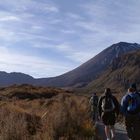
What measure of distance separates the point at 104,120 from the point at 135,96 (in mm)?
1993

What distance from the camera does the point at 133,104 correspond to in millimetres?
15289

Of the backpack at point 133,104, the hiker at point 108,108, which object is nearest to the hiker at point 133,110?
the backpack at point 133,104

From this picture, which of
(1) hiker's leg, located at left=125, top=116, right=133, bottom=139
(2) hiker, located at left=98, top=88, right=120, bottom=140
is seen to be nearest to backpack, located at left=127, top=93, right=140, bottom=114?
(1) hiker's leg, located at left=125, top=116, right=133, bottom=139

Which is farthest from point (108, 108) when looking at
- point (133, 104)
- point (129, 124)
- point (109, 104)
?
point (133, 104)

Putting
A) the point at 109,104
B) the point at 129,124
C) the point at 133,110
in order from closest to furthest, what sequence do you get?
1. the point at 133,110
2. the point at 129,124
3. the point at 109,104

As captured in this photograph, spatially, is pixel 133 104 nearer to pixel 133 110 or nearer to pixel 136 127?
pixel 133 110

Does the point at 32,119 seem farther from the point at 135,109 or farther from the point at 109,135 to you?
the point at 135,109

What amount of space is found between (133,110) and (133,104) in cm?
17

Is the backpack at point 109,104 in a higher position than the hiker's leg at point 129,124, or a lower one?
higher

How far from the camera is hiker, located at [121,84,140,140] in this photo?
15246 mm

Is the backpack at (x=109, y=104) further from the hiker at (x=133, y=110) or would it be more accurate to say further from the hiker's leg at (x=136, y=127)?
the hiker's leg at (x=136, y=127)

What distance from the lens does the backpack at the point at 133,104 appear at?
15247 millimetres

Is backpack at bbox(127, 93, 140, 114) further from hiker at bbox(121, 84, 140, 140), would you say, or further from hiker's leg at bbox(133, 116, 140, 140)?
hiker's leg at bbox(133, 116, 140, 140)

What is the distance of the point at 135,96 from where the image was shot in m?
15.4
